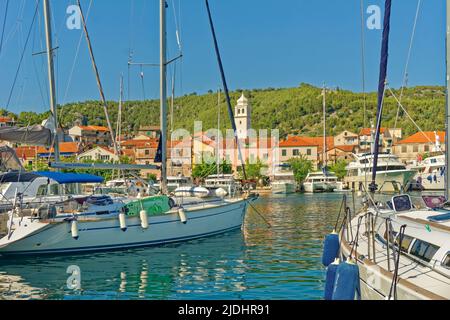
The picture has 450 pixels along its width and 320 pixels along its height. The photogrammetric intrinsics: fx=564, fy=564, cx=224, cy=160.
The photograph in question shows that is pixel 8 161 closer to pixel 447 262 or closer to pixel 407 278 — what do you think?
pixel 407 278

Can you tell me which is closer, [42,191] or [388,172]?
[42,191]

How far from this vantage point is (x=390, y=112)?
7067 inches

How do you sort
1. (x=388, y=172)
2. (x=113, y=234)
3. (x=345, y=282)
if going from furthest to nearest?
(x=388, y=172)
(x=113, y=234)
(x=345, y=282)

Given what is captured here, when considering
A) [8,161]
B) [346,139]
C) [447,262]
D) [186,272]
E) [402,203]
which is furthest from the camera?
[346,139]

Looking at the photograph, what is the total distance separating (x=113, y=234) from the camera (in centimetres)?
2069

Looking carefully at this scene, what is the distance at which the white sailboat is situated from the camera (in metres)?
19.3

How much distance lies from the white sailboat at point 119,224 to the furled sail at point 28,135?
2880 millimetres

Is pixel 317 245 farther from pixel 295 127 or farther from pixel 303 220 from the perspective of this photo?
pixel 295 127

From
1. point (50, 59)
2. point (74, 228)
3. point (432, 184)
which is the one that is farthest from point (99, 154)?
point (74, 228)

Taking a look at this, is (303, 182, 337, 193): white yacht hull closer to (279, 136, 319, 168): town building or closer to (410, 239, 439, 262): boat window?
(279, 136, 319, 168): town building

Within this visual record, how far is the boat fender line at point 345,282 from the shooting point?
898 centimetres

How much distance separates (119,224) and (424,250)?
1273 centimetres

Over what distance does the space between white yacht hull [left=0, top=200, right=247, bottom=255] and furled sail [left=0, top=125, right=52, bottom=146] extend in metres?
4.94

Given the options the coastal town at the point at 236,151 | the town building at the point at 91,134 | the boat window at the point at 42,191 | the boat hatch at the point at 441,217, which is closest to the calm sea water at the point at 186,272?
the boat hatch at the point at 441,217
